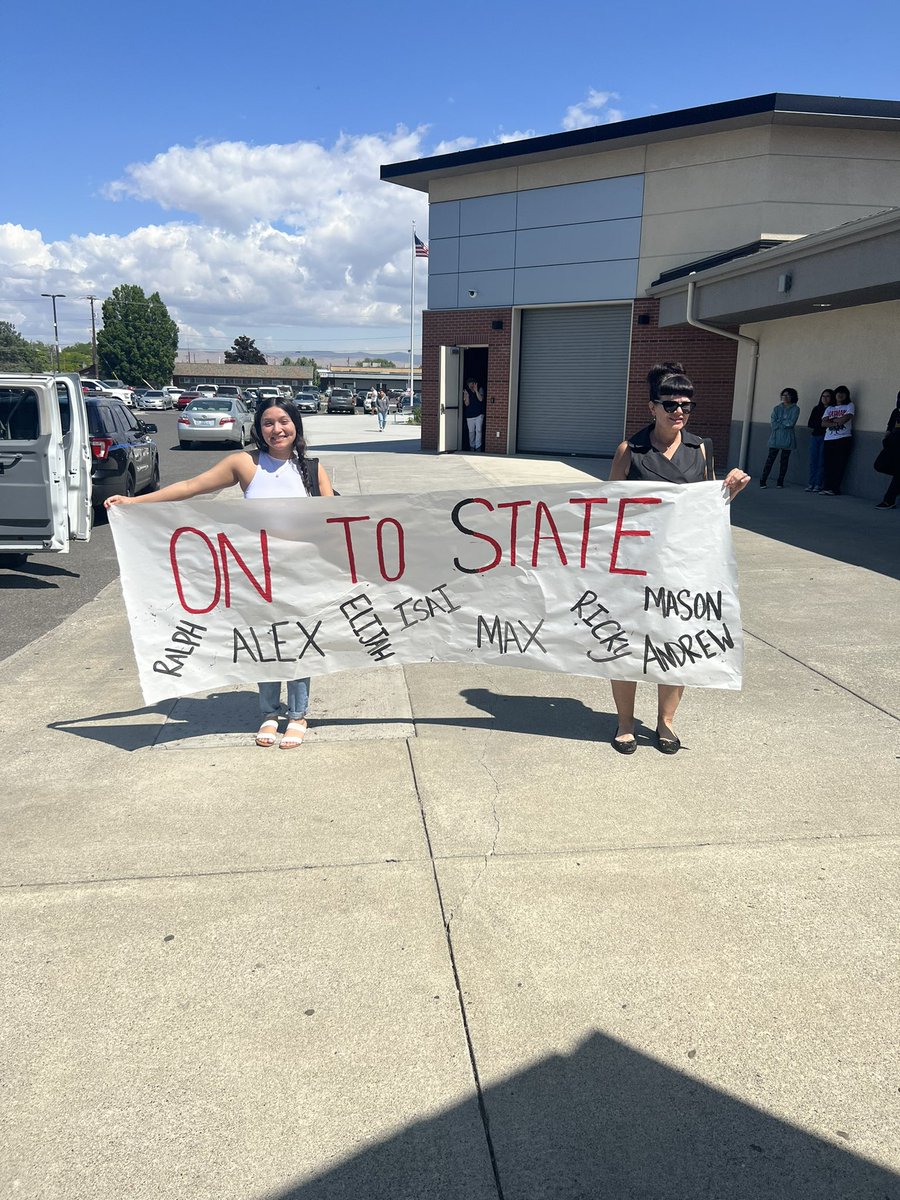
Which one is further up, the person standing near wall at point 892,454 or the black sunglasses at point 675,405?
the black sunglasses at point 675,405

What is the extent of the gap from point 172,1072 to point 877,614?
6.34m

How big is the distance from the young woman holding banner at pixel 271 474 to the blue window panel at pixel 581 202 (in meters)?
18.0

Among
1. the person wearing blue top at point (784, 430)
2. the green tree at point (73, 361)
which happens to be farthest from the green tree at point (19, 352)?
the person wearing blue top at point (784, 430)

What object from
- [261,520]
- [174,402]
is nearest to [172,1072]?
[261,520]

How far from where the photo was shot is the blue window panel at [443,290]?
74.7 feet

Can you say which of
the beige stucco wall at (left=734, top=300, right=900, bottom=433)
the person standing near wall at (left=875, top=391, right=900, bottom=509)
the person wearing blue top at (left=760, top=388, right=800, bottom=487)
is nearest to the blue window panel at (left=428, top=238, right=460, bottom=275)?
the beige stucco wall at (left=734, top=300, right=900, bottom=433)

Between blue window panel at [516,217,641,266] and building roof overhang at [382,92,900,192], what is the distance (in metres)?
1.60

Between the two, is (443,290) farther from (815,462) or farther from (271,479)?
(271,479)

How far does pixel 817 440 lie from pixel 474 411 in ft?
37.0

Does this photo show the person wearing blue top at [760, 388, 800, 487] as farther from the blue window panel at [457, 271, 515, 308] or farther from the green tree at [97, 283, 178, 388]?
the green tree at [97, 283, 178, 388]

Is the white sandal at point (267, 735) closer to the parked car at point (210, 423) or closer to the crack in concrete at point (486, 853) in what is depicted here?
the crack in concrete at point (486, 853)

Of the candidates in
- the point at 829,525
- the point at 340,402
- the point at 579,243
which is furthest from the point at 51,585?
the point at 340,402

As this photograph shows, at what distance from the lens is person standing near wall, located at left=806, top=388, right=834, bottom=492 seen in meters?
13.8

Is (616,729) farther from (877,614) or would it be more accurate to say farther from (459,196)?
(459,196)
